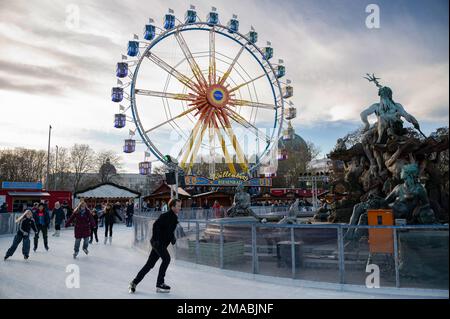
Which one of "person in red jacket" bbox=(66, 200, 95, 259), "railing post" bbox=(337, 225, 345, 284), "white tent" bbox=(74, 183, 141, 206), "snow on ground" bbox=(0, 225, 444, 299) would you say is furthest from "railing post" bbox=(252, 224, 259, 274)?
"white tent" bbox=(74, 183, 141, 206)

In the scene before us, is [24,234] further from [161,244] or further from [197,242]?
[161,244]

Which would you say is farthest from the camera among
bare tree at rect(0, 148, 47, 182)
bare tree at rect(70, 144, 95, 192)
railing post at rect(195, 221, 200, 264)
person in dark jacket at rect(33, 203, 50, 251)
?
bare tree at rect(70, 144, 95, 192)

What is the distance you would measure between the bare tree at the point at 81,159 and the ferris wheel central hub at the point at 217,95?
43.8 metres

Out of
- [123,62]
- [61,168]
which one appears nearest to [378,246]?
[123,62]

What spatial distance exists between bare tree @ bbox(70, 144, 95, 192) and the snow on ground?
192 feet

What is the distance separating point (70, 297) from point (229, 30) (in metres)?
27.4

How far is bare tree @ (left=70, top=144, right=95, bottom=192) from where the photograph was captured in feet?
219

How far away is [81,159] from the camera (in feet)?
219

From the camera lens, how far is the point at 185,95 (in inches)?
1123

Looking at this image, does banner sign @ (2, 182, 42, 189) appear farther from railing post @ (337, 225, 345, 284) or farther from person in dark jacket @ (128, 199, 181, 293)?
railing post @ (337, 225, 345, 284)

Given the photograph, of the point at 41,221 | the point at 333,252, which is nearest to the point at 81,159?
the point at 41,221

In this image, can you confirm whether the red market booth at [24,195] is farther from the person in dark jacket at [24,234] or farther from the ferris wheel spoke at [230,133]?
the person in dark jacket at [24,234]

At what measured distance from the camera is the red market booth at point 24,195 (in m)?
31.1

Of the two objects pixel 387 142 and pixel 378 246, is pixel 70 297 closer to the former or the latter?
pixel 378 246
